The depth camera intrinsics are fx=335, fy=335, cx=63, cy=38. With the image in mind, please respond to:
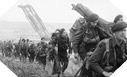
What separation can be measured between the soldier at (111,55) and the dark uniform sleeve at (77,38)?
13.4 inches

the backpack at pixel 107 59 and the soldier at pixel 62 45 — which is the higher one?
Answer: the soldier at pixel 62 45

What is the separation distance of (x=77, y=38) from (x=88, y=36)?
0.16 metres

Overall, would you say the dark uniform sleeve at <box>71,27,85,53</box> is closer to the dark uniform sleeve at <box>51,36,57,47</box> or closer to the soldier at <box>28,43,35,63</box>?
the dark uniform sleeve at <box>51,36,57,47</box>

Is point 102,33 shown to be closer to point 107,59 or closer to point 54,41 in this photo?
point 107,59

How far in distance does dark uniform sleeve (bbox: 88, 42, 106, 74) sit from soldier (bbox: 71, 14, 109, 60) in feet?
0.59

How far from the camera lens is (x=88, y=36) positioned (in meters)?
4.48

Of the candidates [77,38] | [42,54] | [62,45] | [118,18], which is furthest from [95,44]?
[42,54]

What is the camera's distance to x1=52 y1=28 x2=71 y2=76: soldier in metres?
4.99

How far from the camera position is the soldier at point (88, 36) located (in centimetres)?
441

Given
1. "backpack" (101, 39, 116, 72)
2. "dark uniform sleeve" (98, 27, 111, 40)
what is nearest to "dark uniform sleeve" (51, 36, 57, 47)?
"dark uniform sleeve" (98, 27, 111, 40)

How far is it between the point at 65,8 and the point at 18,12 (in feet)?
2.94

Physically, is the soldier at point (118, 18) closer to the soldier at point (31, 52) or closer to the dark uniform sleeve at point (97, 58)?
the dark uniform sleeve at point (97, 58)

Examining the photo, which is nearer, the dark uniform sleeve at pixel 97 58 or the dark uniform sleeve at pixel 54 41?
the dark uniform sleeve at pixel 97 58

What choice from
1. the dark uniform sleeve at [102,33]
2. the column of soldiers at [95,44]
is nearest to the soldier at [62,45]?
the column of soldiers at [95,44]
